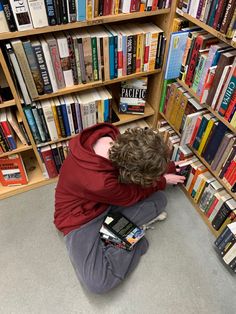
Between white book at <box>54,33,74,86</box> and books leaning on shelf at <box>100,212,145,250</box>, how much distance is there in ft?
2.32

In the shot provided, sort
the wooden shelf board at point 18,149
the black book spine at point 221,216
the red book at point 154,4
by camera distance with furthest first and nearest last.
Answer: the wooden shelf board at point 18,149 < the black book spine at point 221,216 < the red book at point 154,4

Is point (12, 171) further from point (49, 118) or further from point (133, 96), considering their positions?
point (133, 96)

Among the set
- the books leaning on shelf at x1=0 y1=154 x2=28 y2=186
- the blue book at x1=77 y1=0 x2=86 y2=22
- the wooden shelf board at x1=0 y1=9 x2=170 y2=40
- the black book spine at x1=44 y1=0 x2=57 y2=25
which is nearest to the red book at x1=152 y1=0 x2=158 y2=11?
the wooden shelf board at x1=0 y1=9 x2=170 y2=40

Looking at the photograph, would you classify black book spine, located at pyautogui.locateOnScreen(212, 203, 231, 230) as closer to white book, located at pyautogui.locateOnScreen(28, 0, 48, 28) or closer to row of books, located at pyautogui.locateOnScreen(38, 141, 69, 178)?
row of books, located at pyautogui.locateOnScreen(38, 141, 69, 178)

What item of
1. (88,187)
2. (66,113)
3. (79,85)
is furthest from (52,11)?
(88,187)

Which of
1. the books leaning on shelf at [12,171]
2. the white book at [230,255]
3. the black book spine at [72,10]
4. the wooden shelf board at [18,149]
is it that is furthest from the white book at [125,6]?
the white book at [230,255]

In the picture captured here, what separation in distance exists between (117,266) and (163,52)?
3.57 ft

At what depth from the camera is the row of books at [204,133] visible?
1209 mm

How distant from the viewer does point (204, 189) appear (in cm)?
143

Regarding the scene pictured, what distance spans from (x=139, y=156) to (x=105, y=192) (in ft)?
0.74

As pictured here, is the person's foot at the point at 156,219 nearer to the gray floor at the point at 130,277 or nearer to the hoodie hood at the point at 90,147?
the gray floor at the point at 130,277

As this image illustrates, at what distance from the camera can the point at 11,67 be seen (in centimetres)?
114

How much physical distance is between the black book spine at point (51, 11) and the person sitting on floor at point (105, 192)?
0.46 meters

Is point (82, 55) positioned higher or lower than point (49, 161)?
higher
